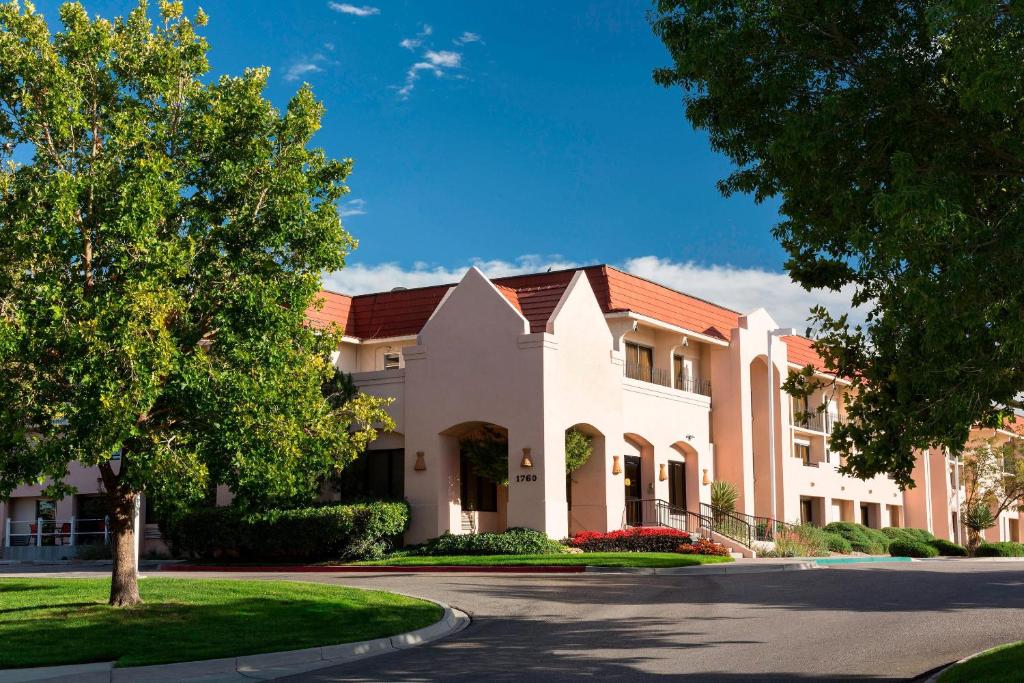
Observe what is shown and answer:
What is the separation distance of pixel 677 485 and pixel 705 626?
2403cm

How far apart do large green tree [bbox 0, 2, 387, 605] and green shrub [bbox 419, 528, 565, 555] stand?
1132 cm

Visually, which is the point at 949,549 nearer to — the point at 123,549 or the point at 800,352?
the point at 800,352

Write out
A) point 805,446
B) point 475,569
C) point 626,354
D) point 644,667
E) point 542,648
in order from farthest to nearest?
point 805,446, point 626,354, point 475,569, point 542,648, point 644,667

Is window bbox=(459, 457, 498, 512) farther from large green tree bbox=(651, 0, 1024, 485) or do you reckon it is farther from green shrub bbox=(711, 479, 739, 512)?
large green tree bbox=(651, 0, 1024, 485)

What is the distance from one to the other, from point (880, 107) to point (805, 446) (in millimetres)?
41014

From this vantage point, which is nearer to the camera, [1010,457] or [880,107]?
[880,107]

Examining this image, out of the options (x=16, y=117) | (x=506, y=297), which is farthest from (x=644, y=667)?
(x=506, y=297)

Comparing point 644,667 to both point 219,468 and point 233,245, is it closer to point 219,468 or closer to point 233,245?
point 219,468

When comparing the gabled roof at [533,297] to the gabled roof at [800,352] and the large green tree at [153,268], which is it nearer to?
the gabled roof at [800,352]

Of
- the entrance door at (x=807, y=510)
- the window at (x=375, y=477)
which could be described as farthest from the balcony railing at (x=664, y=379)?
the entrance door at (x=807, y=510)

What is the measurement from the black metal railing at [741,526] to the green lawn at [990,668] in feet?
77.6

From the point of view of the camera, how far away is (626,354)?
39.9 m

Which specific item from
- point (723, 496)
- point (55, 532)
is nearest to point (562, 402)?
point (723, 496)

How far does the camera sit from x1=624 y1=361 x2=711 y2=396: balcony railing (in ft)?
131
